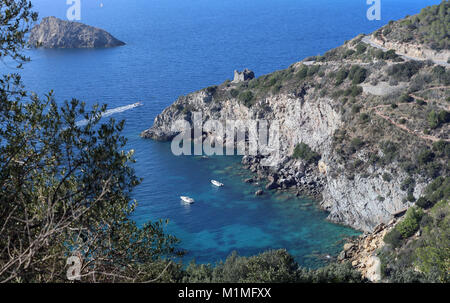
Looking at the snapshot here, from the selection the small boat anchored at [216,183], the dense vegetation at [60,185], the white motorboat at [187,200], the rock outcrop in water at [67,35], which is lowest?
the white motorboat at [187,200]

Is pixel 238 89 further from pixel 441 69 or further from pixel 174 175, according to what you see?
pixel 441 69

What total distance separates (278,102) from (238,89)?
9793 millimetres

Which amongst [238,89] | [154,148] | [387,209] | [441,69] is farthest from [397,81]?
[154,148]

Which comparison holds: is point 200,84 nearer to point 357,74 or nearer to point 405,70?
point 357,74

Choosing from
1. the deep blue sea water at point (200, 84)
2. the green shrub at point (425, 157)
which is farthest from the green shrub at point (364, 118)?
the deep blue sea water at point (200, 84)

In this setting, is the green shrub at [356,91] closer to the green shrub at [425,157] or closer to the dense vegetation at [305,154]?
the dense vegetation at [305,154]

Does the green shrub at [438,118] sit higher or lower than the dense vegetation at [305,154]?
higher

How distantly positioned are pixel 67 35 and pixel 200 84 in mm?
59079

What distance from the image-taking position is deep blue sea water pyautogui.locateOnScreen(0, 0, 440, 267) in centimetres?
5212

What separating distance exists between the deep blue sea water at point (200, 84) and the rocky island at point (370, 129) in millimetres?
3832

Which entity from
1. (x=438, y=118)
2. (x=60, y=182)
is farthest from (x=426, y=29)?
(x=60, y=182)

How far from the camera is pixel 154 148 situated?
76.4 metres

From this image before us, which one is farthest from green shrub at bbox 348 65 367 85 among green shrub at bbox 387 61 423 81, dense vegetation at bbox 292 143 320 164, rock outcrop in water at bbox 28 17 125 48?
rock outcrop in water at bbox 28 17 125 48

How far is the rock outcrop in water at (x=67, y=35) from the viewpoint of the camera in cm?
14425
